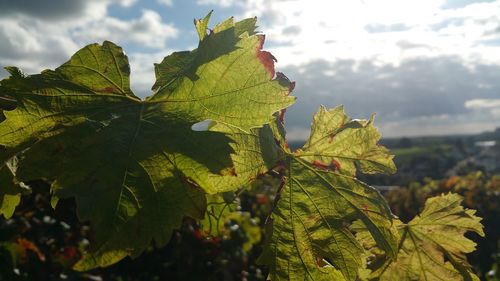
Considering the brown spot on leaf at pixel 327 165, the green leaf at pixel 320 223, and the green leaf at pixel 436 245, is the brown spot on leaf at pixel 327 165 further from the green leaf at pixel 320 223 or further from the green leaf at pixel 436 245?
the green leaf at pixel 436 245

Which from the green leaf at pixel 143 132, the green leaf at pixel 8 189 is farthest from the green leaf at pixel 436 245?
the green leaf at pixel 8 189

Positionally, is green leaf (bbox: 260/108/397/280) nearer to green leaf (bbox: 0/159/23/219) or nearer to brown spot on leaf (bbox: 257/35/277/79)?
brown spot on leaf (bbox: 257/35/277/79)

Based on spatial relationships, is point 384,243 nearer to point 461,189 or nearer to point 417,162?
point 461,189

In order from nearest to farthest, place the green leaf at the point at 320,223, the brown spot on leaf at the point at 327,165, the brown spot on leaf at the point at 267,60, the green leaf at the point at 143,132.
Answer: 1. the green leaf at the point at 143,132
2. the brown spot on leaf at the point at 267,60
3. the green leaf at the point at 320,223
4. the brown spot on leaf at the point at 327,165

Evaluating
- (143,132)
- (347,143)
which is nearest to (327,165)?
(347,143)

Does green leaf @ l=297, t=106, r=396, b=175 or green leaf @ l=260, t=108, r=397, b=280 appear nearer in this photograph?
green leaf @ l=260, t=108, r=397, b=280

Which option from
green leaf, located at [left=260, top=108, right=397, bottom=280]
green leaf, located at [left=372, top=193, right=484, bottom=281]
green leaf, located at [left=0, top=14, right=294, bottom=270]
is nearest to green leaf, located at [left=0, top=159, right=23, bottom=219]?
green leaf, located at [left=0, top=14, right=294, bottom=270]
